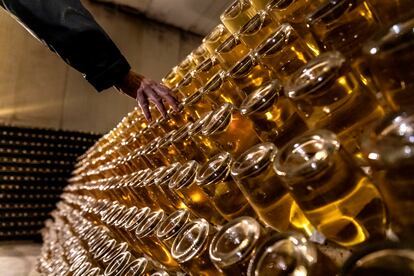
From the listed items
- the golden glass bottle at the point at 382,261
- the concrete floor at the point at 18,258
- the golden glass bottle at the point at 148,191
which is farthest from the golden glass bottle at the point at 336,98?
the concrete floor at the point at 18,258

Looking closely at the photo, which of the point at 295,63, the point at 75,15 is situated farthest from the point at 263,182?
the point at 75,15

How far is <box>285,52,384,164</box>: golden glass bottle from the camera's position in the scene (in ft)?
1.18

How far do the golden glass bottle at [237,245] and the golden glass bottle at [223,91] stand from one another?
27 cm

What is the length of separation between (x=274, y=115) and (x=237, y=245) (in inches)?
6.9

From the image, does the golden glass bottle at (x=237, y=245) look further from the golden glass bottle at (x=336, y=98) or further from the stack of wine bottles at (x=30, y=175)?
the stack of wine bottles at (x=30, y=175)

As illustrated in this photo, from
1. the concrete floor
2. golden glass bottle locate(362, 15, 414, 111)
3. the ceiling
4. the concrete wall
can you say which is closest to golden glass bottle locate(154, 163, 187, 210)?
golden glass bottle locate(362, 15, 414, 111)

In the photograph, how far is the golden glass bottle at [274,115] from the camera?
0.47m

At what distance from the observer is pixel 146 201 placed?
86 centimetres

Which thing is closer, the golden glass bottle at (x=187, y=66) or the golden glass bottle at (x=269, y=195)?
the golden glass bottle at (x=269, y=195)

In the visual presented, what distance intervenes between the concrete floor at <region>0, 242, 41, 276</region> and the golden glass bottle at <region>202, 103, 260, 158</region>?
136cm

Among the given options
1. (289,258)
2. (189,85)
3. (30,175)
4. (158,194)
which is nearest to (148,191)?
(158,194)

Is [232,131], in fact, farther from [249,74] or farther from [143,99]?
[143,99]

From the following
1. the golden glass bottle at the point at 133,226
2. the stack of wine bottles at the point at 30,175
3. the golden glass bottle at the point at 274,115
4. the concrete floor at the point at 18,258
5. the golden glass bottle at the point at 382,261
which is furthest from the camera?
the stack of wine bottles at the point at 30,175

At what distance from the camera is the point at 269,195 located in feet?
1.35
